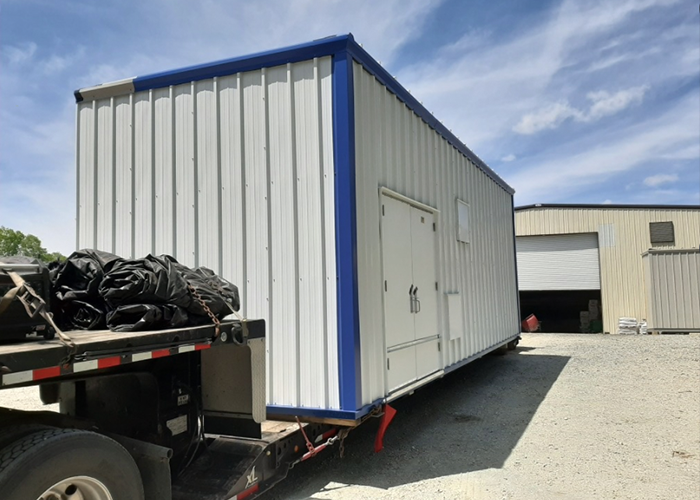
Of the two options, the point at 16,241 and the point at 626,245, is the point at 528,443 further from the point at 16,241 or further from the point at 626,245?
the point at 16,241

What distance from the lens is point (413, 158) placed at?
6273mm

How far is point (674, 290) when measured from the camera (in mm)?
19172

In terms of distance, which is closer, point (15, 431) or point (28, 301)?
point (15, 431)

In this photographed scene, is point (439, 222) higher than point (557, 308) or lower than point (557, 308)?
higher

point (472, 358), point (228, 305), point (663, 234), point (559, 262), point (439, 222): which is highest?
point (663, 234)

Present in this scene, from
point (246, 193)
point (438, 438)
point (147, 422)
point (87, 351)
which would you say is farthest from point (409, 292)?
point (87, 351)

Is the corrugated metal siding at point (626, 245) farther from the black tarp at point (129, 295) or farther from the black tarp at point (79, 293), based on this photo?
the black tarp at point (79, 293)

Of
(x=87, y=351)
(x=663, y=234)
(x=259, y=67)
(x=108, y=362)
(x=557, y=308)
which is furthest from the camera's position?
(x=557, y=308)

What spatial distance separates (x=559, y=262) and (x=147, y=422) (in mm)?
22453

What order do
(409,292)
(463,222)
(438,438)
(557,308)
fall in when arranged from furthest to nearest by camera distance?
(557,308) → (463,222) → (438,438) → (409,292)

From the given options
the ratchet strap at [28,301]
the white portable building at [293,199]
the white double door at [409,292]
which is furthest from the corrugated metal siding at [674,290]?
the ratchet strap at [28,301]

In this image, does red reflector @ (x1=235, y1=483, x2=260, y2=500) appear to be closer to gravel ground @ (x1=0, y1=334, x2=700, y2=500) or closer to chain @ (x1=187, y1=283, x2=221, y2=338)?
gravel ground @ (x1=0, y1=334, x2=700, y2=500)

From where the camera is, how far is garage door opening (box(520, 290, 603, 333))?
2695cm

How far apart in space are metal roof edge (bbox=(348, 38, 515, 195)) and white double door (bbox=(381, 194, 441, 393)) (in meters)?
1.16
